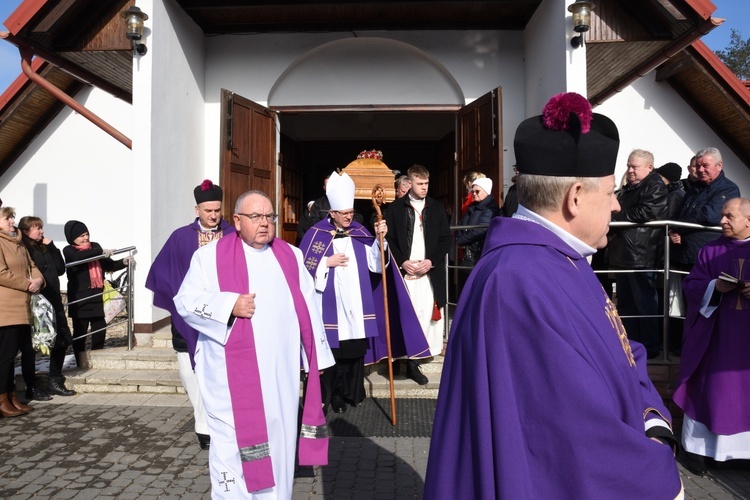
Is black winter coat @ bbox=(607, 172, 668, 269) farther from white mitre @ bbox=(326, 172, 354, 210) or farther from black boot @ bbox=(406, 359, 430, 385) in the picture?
white mitre @ bbox=(326, 172, 354, 210)

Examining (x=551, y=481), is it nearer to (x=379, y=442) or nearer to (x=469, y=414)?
(x=469, y=414)

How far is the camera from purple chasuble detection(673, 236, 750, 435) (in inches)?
177

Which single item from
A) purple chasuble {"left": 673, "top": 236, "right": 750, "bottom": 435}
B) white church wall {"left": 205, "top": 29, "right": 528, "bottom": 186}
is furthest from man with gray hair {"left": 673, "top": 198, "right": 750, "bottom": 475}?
white church wall {"left": 205, "top": 29, "right": 528, "bottom": 186}

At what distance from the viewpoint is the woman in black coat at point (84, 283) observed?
22.6ft

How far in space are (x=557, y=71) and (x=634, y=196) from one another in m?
2.13

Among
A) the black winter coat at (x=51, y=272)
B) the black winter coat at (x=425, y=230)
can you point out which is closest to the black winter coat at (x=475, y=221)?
the black winter coat at (x=425, y=230)

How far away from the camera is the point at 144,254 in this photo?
7184 mm

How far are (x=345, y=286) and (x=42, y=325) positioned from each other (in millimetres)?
2915

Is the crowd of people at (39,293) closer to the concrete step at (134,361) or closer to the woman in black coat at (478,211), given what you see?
the concrete step at (134,361)

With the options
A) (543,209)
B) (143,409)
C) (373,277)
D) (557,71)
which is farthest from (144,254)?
(543,209)

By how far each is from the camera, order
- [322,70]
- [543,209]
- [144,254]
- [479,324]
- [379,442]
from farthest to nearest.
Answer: [322,70] → [144,254] → [379,442] → [543,209] → [479,324]

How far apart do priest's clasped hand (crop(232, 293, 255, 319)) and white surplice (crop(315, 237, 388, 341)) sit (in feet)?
7.57

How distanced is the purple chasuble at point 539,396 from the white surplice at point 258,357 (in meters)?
1.84

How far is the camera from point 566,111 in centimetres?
178
